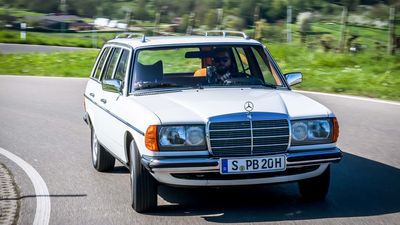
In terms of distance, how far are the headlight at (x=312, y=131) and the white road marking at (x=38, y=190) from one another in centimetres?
232

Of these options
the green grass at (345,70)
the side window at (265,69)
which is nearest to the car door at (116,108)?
the side window at (265,69)

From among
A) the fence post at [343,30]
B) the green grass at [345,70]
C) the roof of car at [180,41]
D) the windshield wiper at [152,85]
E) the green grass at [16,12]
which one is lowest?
the green grass at [16,12]

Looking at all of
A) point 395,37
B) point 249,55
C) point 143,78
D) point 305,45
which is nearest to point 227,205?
point 143,78

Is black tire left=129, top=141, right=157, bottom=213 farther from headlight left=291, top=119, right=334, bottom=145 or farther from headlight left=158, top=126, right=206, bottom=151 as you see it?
headlight left=291, top=119, right=334, bottom=145

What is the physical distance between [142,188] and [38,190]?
1.86 m

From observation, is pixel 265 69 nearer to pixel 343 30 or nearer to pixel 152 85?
pixel 152 85

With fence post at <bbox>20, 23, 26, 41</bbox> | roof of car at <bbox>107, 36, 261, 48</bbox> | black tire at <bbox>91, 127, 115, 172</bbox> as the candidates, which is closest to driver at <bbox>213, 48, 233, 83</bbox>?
roof of car at <bbox>107, 36, 261, 48</bbox>

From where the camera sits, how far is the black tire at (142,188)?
7.14 m

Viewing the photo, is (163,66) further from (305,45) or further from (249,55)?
(305,45)

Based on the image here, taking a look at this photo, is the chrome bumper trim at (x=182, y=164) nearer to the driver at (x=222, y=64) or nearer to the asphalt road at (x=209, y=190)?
the asphalt road at (x=209, y=190)

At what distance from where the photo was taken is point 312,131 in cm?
724

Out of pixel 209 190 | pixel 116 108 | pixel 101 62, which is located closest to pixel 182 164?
pixel 209 190

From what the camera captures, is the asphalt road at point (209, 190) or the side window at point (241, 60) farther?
the side window at point (241, 60)

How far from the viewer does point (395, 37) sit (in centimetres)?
2394
